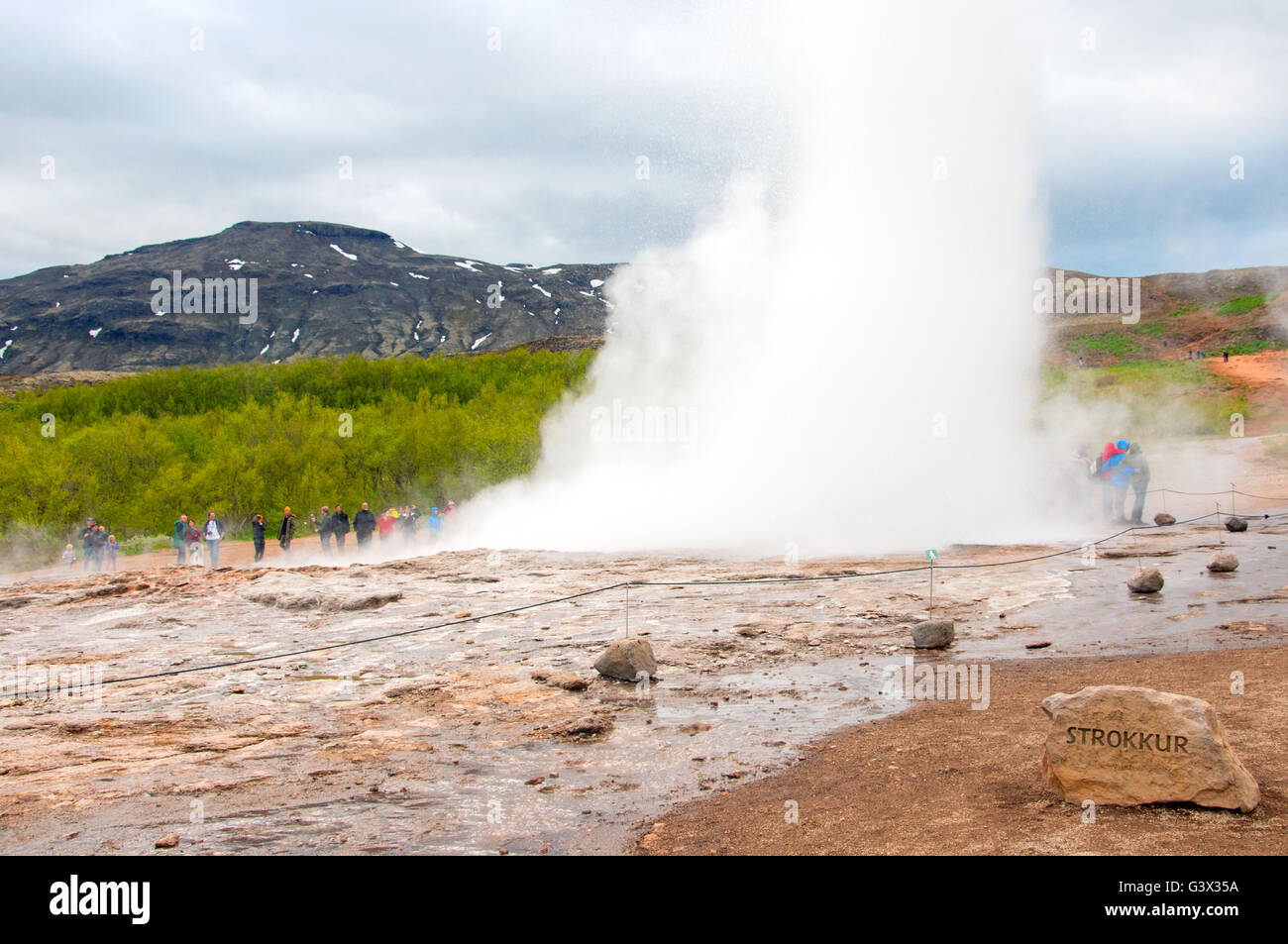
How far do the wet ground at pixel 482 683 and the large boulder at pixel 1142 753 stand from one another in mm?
2257

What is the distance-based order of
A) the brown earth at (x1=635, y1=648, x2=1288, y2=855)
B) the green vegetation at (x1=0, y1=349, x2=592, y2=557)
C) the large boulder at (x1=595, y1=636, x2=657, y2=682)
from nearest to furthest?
the brown earth at (x1=635, y1=648, x2=1288, y2=855) < the large boulder at (x1=595, y1=636, x2=657, y2=682) < the green vegetation at (x1=0, y1=349, x2=592, y2=557)

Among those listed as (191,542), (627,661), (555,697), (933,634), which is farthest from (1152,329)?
(555,697)

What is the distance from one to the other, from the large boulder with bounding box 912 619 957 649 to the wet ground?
220 mm

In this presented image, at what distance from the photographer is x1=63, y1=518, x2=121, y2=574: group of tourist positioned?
2473 cm

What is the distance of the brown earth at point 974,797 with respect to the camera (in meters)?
4.87

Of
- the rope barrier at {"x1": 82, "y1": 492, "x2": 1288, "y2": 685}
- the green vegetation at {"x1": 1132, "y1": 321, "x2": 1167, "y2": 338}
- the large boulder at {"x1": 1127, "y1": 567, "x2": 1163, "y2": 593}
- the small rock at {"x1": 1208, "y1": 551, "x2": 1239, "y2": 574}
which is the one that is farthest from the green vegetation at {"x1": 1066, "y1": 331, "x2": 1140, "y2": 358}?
the large boulder at {"x1": 1127, "y1": 567, "x2": 1163, "y2": 593}

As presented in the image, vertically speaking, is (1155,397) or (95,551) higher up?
(1155,397)

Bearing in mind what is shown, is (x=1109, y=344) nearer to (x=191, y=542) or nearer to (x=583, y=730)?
(x=191, y=542)

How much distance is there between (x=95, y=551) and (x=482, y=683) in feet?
64.0

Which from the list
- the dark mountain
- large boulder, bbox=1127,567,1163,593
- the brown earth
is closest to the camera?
the brown earth

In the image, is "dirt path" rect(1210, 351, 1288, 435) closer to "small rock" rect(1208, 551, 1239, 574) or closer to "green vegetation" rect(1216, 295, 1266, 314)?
"green vegetation" rect(1216, 295, 1266, 314)

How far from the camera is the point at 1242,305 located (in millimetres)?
84750

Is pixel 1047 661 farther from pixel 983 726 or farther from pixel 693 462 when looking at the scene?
pixel 693 462
